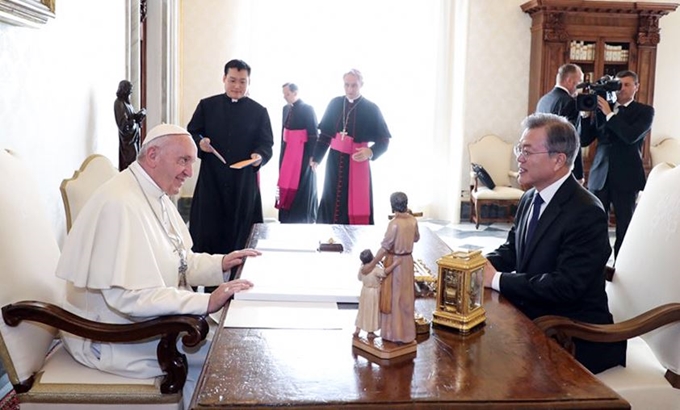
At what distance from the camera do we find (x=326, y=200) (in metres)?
5.98

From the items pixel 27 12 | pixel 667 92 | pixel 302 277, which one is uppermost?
pixel 667 92

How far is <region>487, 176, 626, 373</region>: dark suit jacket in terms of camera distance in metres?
2.29

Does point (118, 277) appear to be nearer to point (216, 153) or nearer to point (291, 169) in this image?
point (216, 153)

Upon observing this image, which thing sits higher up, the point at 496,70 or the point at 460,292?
the point at 496,70

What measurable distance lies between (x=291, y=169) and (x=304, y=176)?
5.6 inches

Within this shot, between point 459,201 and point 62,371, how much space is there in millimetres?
7137

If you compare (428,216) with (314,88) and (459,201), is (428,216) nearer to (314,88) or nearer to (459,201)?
(459,201)

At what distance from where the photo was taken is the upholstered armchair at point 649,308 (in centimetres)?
216

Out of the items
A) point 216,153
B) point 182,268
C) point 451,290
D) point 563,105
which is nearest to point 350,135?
point 216,153

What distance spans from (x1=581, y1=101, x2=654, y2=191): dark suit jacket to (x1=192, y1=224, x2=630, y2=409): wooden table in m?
4.36

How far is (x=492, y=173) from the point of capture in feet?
28.8

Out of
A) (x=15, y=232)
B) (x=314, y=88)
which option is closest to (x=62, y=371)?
(x=15, y=232)

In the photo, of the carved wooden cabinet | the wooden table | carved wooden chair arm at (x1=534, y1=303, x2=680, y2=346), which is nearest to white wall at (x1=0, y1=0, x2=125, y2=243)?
the wooden table

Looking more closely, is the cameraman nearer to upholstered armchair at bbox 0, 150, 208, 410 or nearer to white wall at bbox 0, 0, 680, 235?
white wall at bbox 0, 0, 680, 235
